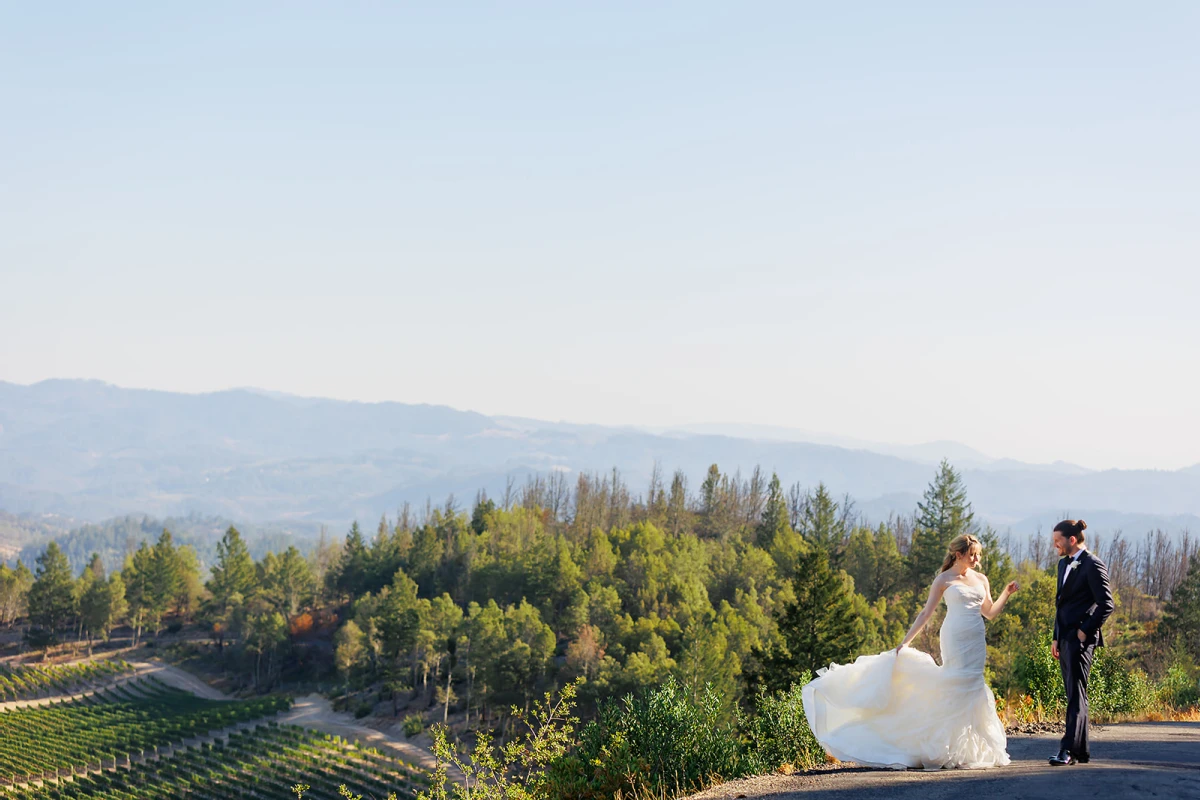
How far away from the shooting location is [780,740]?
30.4 ft

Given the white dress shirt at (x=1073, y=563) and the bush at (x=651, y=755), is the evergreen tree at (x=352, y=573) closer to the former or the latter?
the bush at (x=651, y=755)

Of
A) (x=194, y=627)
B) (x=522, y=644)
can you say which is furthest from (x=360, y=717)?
(x=194, y=627)

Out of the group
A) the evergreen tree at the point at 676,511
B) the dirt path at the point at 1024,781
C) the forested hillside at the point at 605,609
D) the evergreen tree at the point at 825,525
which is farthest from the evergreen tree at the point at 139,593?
the dirt path at the point at 1024,781

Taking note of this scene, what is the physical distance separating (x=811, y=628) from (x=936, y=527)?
97.5ft

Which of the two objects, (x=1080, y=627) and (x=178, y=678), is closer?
(x=1080, y=627)

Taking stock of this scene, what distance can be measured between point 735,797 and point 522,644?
48345mm

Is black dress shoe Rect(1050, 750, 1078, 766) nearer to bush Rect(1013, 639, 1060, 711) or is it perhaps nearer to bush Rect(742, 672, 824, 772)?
bush Rect(742, 672, 824, 772)

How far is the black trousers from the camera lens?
785cm

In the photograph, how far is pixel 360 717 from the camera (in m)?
62.2

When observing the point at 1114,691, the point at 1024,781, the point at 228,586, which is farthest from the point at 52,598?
the point at 1024,781

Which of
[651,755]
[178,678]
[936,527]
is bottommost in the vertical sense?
[178,678]

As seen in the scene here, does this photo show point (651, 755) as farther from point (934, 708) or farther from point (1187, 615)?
point (1187, 615)

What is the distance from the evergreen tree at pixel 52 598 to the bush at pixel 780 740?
319 feet

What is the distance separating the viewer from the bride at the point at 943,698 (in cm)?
801
